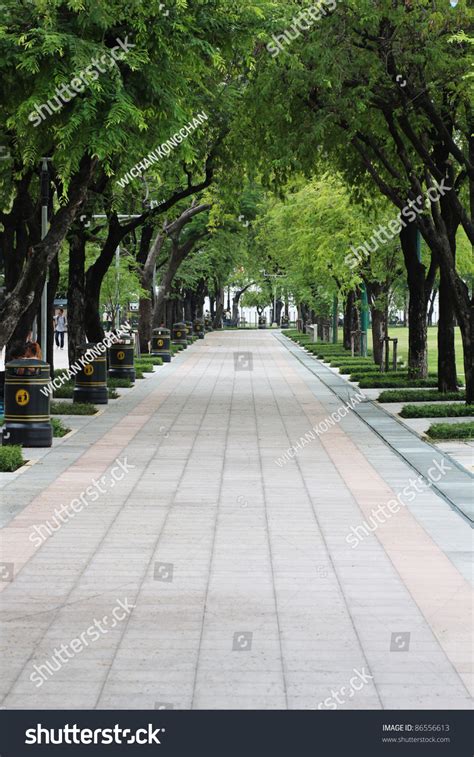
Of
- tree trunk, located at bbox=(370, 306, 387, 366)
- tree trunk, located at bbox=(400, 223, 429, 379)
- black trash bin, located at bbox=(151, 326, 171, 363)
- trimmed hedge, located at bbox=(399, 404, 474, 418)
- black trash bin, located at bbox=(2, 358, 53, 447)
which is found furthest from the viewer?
black trash bin, located at bbox=(151, 326, 171, 363)

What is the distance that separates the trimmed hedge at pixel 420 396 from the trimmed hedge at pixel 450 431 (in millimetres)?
4891

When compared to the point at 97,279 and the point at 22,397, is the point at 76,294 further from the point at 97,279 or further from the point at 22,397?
the point at 22,397

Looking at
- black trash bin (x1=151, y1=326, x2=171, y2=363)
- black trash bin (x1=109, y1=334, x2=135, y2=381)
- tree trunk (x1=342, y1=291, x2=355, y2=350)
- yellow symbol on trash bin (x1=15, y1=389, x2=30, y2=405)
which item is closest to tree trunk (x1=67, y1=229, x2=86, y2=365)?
black trash bin (x1=109, y1=334, x2=135, y2=381)

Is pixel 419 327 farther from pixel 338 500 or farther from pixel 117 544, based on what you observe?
pixel 117 544

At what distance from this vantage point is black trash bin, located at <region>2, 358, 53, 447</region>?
15.6 meters

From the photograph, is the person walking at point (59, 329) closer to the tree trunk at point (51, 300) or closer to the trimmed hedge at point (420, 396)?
the tree trunk at point (51, 300)

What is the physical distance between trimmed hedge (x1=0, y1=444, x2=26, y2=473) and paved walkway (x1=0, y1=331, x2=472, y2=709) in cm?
26

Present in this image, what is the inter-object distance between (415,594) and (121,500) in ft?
14.4

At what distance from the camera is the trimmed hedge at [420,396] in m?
22.0

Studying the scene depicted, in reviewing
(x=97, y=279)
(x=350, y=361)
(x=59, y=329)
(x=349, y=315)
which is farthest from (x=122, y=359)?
(x=59, y=329)

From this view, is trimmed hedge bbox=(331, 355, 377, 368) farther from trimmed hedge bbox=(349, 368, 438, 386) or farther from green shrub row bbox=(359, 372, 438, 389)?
green shrub row bbox=(359, 372, 438, 389)

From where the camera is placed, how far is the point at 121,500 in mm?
12023

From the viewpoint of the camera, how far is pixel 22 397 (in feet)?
51.3

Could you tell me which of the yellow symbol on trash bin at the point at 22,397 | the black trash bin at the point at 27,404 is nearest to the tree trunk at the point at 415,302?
the black trash bin at the point at 27,404
